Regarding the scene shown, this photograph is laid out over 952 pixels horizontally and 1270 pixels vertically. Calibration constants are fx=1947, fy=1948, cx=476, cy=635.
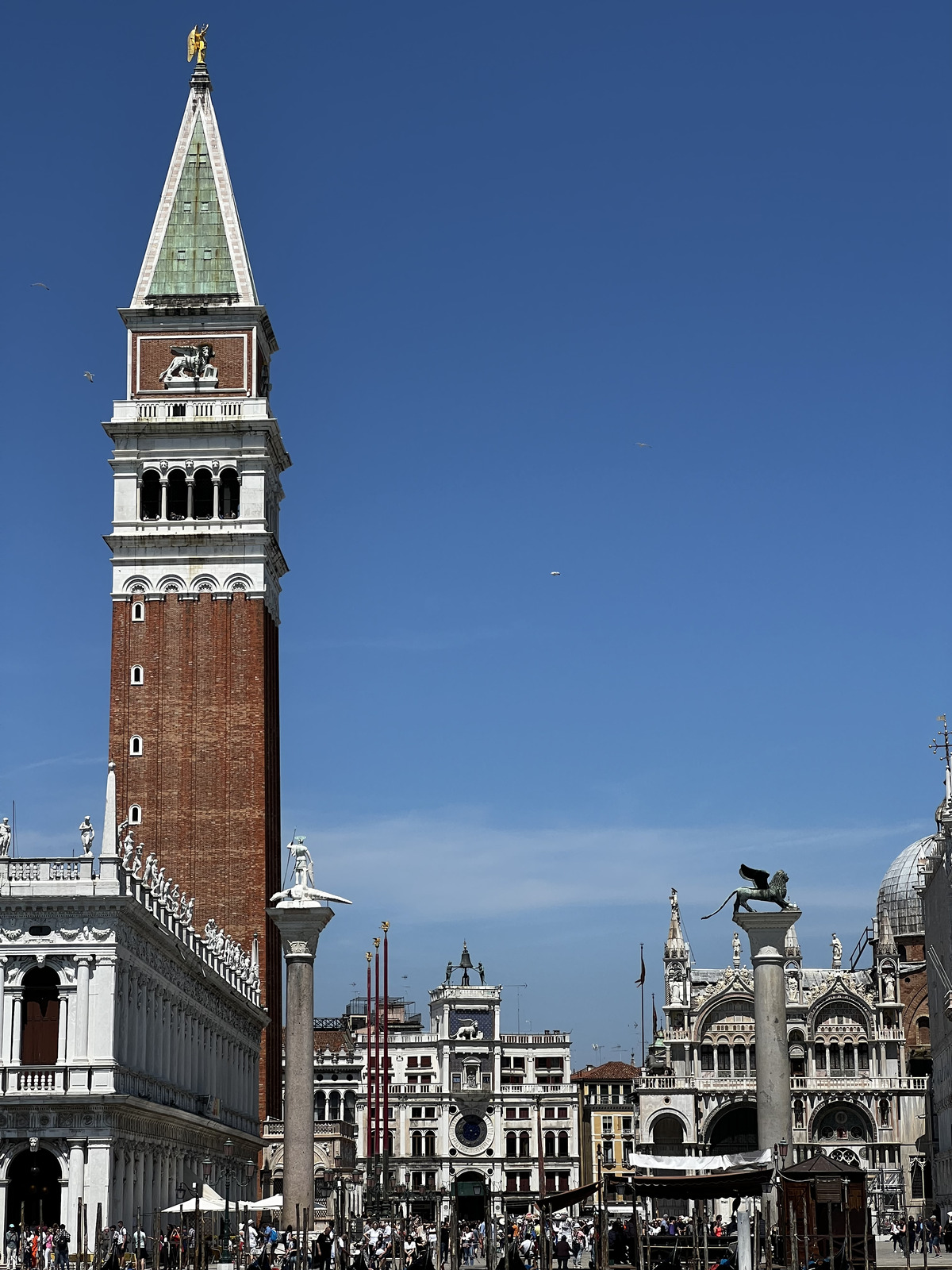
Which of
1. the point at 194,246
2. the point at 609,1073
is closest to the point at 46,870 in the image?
the point at 194,246

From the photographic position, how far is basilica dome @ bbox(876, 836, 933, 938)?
125 m

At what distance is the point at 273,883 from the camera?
93.3 meters

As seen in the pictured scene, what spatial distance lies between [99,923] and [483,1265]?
1657 centimetres

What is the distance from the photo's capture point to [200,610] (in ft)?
299

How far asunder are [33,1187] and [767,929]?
20641mm

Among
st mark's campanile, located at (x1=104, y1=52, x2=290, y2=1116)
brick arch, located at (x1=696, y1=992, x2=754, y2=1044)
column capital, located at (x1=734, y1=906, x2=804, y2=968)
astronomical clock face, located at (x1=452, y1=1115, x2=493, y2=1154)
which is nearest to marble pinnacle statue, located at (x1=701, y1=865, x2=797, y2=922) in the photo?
column capital, located at (x1=734, y1=906, x2=804, y2=968)

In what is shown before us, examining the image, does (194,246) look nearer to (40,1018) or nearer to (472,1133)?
(40,1018)

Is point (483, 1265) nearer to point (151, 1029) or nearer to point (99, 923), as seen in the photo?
point (151, 1029)

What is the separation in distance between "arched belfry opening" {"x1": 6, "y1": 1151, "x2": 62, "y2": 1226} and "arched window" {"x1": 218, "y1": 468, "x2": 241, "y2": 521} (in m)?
44.1

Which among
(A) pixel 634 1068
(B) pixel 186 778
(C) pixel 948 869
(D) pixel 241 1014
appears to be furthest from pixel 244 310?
(A) pixel 634 1068

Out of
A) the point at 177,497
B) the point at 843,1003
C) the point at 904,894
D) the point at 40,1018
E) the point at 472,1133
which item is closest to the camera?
the point at 40,1018

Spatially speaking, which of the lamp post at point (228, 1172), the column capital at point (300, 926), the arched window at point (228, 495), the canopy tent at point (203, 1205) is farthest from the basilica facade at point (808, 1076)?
the column capital at point (300, 926)

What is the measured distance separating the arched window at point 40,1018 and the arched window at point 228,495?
4154 centimetres

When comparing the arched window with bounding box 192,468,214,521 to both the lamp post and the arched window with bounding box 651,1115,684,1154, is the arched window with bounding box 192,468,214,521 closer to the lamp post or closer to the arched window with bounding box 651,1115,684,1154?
the lamp post
